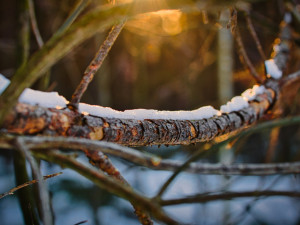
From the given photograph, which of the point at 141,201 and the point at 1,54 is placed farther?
the point at 1,54

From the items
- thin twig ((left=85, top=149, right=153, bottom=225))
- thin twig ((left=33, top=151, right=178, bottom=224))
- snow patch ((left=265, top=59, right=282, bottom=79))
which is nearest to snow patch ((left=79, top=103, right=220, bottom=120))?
thin twig ((left=85, top=149, right=153, bottom=225))

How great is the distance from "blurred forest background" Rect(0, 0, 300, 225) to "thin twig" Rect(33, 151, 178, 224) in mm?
842

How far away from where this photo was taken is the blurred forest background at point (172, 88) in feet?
6.61

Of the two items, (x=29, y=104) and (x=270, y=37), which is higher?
(x=270, y=37)

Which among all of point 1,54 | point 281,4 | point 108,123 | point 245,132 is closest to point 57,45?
point 108,123

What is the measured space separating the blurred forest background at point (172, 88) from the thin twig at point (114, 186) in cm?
84

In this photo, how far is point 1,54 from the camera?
12.5ft

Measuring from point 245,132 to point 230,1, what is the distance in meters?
0.29

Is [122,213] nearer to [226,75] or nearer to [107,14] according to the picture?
[226,75]

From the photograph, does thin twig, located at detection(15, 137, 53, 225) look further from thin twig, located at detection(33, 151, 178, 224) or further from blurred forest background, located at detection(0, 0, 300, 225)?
blurred forest background, located at detection(0, 0, 300, 225)

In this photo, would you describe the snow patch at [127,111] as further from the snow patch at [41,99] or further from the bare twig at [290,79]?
the bare twig at [290,79]

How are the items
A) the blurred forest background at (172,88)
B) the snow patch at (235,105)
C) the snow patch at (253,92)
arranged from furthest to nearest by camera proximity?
the blurred forest background at (172,88)
the snow patch at (253,92)
the snow patch at (235,105)

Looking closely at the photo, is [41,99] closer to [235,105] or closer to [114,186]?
[114,186]

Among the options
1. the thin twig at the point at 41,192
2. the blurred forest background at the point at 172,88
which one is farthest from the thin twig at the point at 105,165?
the blurred forest background at the point at 172,88
